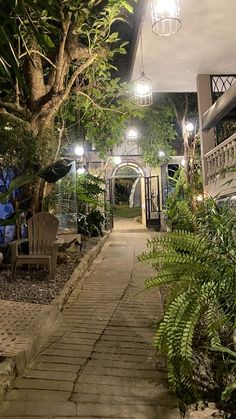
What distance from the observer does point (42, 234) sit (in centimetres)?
554

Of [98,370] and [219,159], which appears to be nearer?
[98,370]

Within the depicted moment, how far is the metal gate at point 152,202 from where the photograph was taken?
50.3ft

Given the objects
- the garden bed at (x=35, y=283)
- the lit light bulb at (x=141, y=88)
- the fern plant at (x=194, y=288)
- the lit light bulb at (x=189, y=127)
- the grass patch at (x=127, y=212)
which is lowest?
the garden bed at (x=35, y=283)

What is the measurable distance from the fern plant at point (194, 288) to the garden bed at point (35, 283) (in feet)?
6.48

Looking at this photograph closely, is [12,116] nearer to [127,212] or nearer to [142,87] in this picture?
[142,87]

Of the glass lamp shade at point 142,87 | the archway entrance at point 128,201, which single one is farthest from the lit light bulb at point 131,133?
the glass lamp shade at point 142,87

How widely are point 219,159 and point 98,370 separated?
230 inches

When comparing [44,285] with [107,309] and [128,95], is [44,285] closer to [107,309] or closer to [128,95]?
[107,309]

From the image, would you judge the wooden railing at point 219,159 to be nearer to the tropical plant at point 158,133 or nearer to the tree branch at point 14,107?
the tree branch at point 14,107

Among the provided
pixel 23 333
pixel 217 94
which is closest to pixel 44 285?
pixel 23 333

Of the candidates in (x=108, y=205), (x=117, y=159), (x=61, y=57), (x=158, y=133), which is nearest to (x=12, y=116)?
(x=61, y=57)

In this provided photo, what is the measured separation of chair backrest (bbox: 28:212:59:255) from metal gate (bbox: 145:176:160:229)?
9.97 m

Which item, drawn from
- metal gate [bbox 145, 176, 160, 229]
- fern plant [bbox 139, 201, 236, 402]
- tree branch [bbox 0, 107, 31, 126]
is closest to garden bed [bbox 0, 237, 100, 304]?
fern plant [bbox 139, 201, 236, 402]

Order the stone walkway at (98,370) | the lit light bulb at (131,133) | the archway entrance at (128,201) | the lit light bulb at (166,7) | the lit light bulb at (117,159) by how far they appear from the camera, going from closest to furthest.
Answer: the stone walkway at (98,370) < the lit light bulb at (166,7) < the lit light bulb at (131,133) < the lit light bulb at (117,159) < the archway entrance at (128,201)
